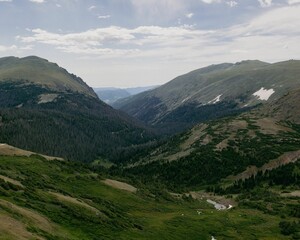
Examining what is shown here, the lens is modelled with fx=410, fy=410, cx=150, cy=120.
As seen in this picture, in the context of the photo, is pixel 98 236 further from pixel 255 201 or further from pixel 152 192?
pixel 255 201

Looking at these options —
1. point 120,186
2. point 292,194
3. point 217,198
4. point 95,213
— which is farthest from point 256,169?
point 95,213

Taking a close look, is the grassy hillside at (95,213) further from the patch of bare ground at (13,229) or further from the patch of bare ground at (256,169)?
the patch of bare ground at (256,169)

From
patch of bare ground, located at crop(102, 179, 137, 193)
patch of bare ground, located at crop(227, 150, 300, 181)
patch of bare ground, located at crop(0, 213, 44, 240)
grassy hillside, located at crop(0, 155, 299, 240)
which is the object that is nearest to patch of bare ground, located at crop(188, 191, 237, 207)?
grassy hillside, located at crop(0, 155, 299, 240)

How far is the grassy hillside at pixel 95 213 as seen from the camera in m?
55.1

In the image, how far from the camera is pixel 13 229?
4538cm

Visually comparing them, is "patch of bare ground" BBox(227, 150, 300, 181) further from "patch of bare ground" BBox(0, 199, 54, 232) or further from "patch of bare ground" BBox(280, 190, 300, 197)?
"patch of bare ground" BBox(0, 199, 54, 232)

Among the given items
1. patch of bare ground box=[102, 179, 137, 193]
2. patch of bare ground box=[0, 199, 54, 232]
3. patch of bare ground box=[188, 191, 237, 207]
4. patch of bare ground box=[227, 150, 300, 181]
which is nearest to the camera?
patch of bare ground box=[0, 199, 54, 232]

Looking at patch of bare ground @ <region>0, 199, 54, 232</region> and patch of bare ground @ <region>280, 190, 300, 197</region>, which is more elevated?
patch of bare ground @ <region>0, 199, 54, 232</region>

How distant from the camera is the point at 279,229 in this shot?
91.9m

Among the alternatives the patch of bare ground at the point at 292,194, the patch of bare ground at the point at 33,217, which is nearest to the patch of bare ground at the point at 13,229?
the patch of bare ground at the point at 33,217

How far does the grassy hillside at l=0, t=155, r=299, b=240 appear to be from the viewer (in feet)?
181

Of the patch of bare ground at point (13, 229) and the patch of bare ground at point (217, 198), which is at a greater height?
the patch of bare ground at point (13, 229)

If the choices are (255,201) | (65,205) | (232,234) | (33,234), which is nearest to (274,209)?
(255,201)

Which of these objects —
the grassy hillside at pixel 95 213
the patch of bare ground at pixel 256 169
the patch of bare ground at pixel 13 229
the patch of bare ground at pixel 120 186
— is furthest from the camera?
the patch of bare ground at pixel 256 169
